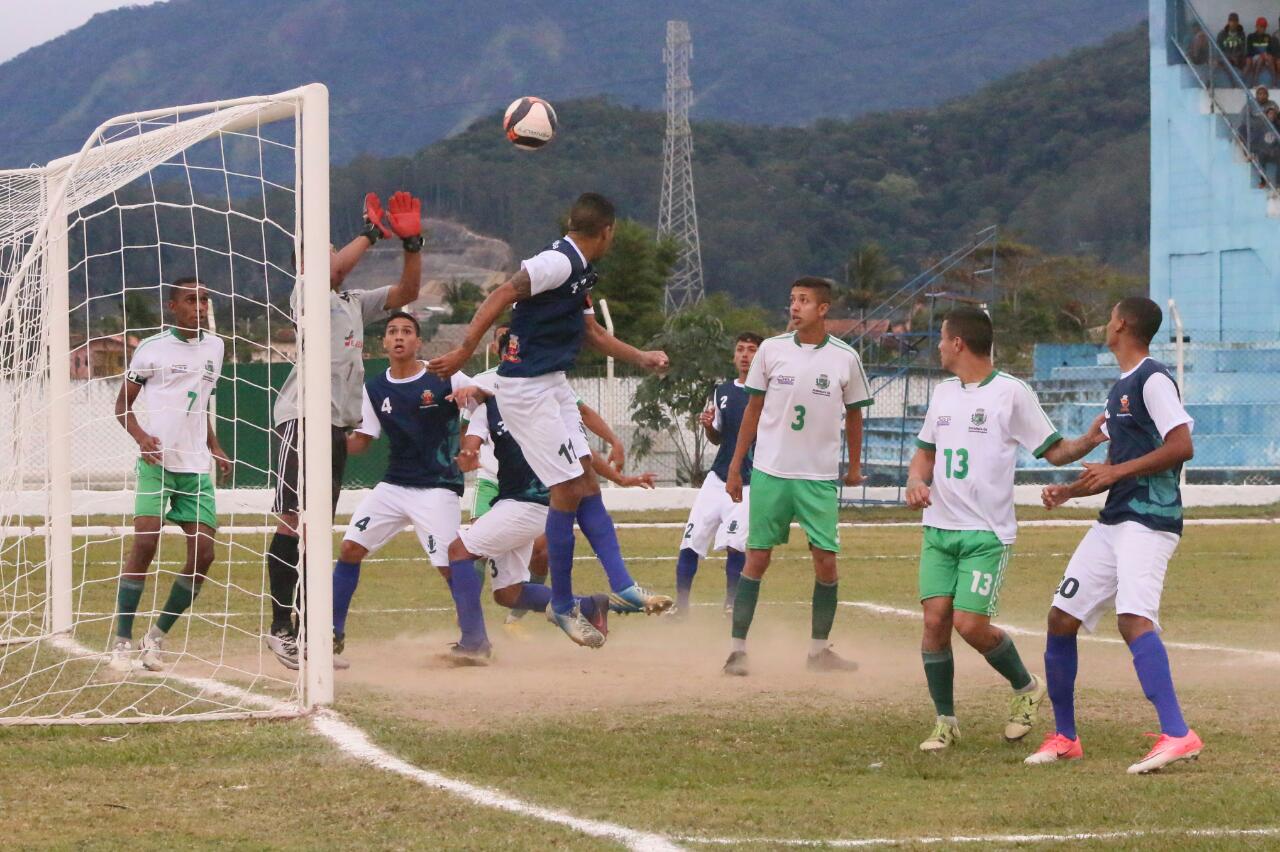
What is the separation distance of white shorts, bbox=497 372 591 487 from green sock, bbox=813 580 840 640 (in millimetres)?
1684

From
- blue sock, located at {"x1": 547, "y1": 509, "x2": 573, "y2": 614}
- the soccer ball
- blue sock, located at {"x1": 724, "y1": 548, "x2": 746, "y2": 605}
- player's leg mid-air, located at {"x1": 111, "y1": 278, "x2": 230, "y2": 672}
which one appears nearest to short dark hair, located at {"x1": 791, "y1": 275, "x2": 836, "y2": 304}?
the soccer ball

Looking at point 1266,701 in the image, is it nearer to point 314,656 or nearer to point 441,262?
point 314,656

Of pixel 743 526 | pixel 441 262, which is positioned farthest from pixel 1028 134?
pixel 743 526

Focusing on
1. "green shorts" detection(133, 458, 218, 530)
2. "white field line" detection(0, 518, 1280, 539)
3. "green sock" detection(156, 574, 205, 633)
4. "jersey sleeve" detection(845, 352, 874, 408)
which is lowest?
"white field line" detection(0, 518, 1280, 539)

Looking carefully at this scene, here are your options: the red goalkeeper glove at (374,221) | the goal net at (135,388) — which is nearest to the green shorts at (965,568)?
the goal net at (135,388)

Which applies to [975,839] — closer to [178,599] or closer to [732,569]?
[178,599]

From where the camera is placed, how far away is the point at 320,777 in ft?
21.2

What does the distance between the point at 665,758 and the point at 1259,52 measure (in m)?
31.8

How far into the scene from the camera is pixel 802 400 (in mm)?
9633

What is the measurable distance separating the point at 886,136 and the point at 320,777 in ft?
414

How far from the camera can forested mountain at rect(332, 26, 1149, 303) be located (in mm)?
109062

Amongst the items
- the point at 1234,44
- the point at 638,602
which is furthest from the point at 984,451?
the point at 1234,44

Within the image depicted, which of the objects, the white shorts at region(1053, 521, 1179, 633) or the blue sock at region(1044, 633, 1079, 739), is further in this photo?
the blue sock at region(1044, 633, 1079, 739)

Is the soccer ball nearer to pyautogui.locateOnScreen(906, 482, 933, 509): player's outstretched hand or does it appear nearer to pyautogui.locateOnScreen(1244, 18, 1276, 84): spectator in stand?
pyautogui.locateOnScreen(906, 482, 933, 509): player's outstretched hand
